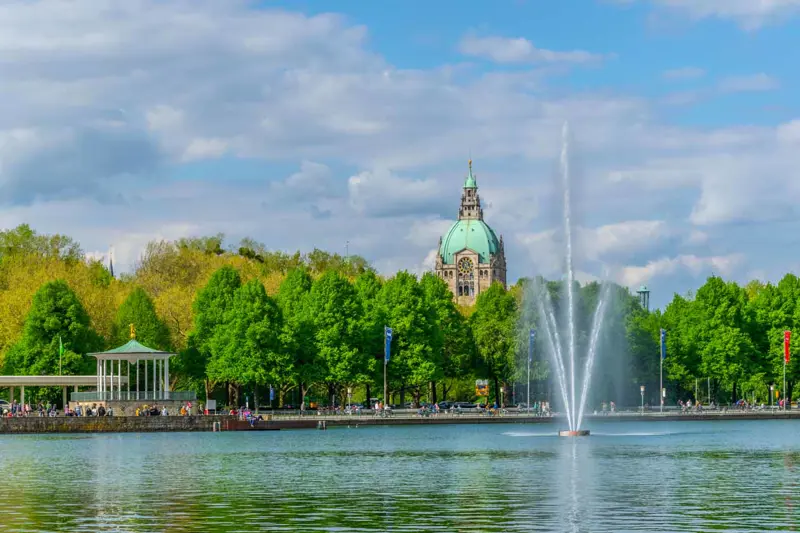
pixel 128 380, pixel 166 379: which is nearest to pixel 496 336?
pixel 166 379

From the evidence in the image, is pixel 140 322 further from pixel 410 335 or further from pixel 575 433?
pixel 575 433

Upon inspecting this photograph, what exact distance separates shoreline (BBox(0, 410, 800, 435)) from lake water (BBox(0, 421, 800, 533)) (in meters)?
13.5

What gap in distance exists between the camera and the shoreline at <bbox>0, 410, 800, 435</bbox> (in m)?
113

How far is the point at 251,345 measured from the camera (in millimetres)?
127188

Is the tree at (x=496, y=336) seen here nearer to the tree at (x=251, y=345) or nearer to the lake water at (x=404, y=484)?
the tree at (x=251, y=345)

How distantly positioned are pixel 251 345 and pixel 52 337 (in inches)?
701

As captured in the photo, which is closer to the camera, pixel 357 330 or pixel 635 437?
pixel 635 437

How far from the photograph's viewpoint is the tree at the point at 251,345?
12756cm

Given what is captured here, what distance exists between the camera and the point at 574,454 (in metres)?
76.8

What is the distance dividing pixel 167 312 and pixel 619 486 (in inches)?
3675

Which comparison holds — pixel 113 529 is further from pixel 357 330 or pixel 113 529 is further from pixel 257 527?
pixel 357 330

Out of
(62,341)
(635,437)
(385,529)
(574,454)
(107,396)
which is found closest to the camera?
(385,529)

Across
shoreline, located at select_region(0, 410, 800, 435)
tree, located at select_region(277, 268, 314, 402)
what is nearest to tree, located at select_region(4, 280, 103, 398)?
shoreline, located at select_region(0, 410, 800, 435)

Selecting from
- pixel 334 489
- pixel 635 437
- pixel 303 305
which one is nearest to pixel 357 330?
pixel 303 305
